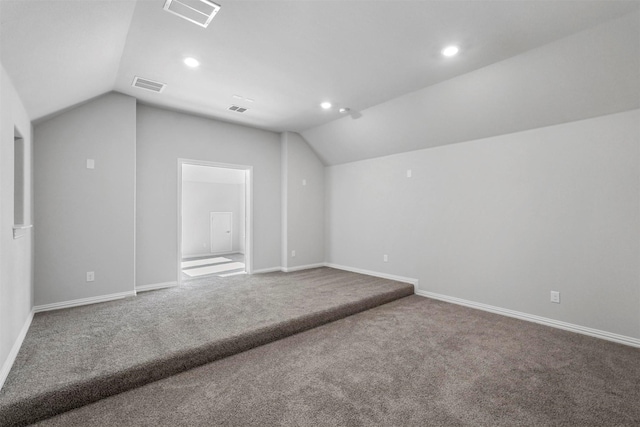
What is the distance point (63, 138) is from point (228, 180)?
16.4ft

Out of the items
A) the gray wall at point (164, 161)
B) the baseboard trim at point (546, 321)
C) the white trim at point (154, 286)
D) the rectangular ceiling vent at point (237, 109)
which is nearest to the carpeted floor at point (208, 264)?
the white trim at point (154, 286)

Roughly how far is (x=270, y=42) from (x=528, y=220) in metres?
3.51

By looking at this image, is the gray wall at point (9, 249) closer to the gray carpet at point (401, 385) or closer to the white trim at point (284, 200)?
the gray carpet at point (401, 385)

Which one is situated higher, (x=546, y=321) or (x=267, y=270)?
(x=267, y=270)

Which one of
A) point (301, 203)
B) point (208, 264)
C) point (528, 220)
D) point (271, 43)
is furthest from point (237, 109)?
point (528, 220)

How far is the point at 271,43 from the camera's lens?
2.71m

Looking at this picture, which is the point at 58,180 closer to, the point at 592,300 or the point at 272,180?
the point at 272,180

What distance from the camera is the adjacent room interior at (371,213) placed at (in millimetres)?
2129

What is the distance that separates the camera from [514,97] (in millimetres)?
3326

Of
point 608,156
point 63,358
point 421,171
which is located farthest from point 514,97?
point 63,358

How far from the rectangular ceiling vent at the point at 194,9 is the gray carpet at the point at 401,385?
2846 mm

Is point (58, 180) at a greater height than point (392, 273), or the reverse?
point (58, 180)

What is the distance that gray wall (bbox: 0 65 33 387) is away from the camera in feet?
6.89

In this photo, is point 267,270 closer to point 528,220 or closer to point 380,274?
point 380,274
